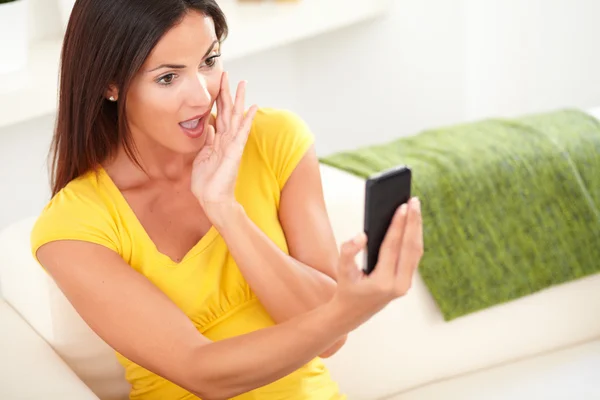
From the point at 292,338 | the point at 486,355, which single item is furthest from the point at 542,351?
the point at 292,338

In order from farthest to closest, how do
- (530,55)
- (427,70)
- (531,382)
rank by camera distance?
(427,70) → (530,55) → (531,382)

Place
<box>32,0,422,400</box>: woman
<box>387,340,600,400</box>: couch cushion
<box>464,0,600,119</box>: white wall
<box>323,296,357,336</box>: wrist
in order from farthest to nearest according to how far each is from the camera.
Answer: <box>464,0,600,119</box>: white wall
<box>387,340,600,400</box>: couch cushion
<box>32,0,422,400</box>: woman
<box>323,296,357,336</box>: wrist

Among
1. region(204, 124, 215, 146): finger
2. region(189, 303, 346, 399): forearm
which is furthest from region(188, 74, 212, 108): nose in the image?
region(189, 303, 346, 399): forearm

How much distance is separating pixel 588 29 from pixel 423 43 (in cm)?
47

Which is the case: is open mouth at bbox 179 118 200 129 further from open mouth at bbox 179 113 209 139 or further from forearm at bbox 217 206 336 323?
forearm at bbox 217 206 336 323

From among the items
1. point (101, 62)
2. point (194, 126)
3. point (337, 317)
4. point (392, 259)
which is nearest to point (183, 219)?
point (194, 126)

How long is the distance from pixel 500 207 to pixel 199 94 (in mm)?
754

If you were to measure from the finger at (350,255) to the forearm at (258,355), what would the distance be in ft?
0.40

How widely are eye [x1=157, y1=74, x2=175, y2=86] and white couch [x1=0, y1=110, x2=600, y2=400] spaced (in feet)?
1.27

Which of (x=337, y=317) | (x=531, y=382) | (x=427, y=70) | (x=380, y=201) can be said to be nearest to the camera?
(x=380, y=201)

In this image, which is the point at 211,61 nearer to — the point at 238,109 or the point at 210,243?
the point at 238,109

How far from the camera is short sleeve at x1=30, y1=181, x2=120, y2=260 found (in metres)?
1.49

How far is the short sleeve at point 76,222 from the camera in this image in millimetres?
1491

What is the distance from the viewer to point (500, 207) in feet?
6.48
